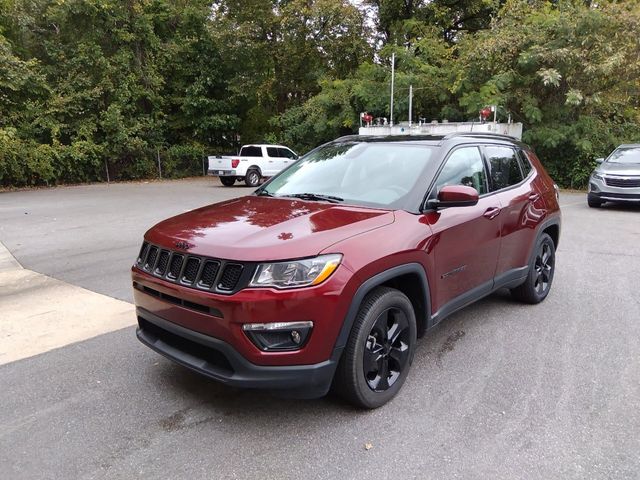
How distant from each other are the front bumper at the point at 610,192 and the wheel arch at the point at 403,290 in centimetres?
1101

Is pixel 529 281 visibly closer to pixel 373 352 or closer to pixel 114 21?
pixel 373 352

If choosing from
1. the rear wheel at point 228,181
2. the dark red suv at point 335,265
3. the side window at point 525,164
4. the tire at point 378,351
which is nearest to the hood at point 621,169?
the side window at point 525,164

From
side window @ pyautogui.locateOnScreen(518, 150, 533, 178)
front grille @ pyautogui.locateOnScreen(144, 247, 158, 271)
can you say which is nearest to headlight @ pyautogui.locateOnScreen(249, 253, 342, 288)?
front grille @ pyautogui.locateOnScreen(144, 247, 158, 271)

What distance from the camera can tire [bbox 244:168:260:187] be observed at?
67.2 ft

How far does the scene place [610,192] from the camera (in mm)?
12484

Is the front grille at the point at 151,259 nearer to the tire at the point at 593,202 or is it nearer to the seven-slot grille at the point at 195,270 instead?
the seven-slot grille at the point at 195,270

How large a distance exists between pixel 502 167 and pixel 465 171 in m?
0.77

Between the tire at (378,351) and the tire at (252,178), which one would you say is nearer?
the tire at (378,351)

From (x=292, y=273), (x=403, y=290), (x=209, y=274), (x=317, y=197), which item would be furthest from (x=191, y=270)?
(x=403, y=290)

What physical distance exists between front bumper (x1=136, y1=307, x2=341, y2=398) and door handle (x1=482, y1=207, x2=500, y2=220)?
6.51 ft

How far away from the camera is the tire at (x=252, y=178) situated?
20.5 metres

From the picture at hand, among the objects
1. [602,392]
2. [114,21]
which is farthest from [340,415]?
[114,21]

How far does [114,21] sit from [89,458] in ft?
77.8

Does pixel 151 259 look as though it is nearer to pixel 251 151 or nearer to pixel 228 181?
pixel 228 181
